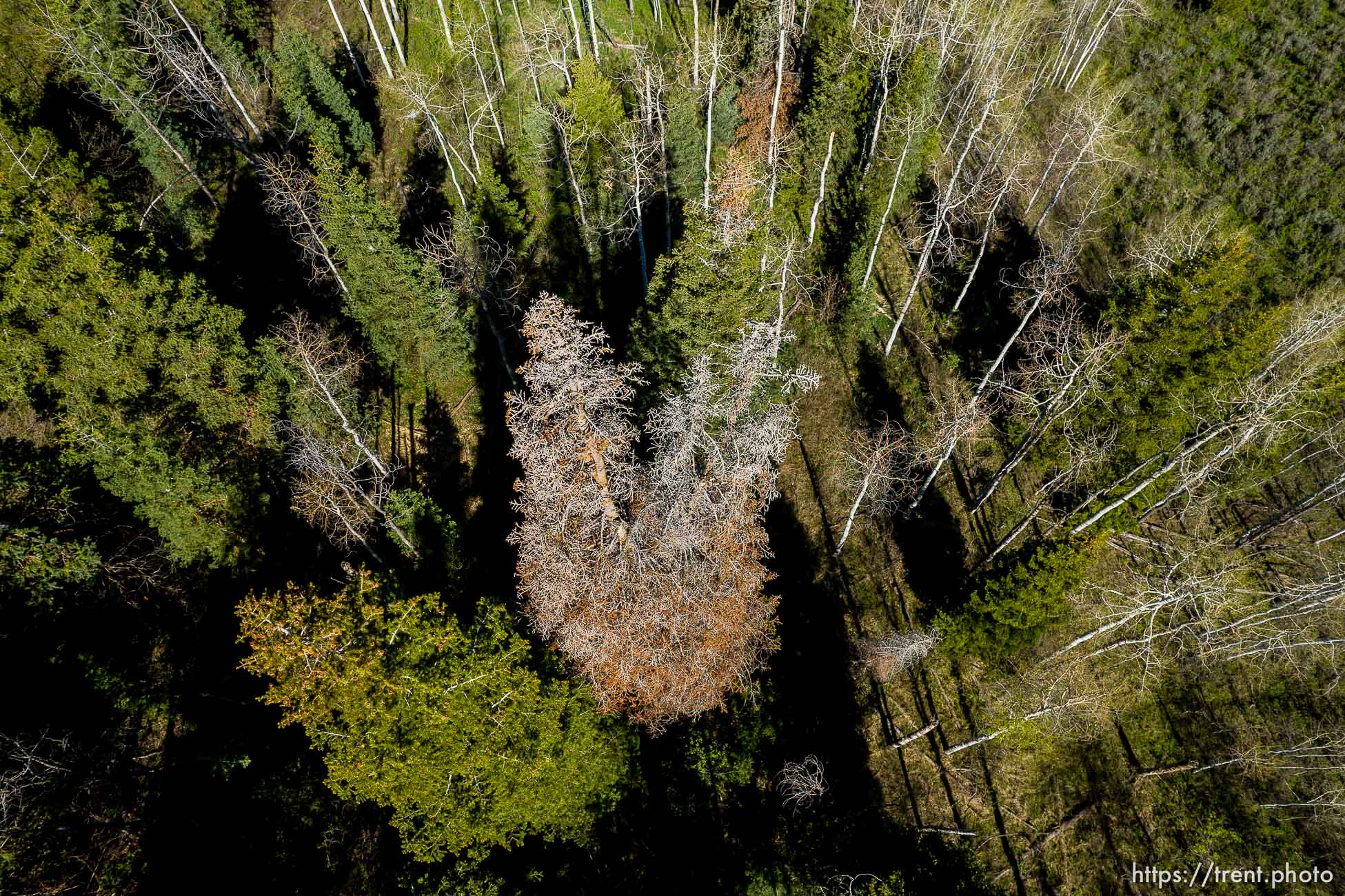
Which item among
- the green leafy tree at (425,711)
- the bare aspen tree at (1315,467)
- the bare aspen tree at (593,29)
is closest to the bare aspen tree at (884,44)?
the bare aspen tree at (593,29)

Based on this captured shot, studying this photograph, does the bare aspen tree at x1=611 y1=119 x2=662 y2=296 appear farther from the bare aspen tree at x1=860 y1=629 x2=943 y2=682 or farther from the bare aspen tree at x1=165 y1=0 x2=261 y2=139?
the bare aspen tree at x1=165 y1=0 x2=261 y2=139

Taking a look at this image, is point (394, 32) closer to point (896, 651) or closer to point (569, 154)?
point (569, 154)

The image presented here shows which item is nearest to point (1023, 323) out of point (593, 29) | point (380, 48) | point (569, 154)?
point (569, 154)

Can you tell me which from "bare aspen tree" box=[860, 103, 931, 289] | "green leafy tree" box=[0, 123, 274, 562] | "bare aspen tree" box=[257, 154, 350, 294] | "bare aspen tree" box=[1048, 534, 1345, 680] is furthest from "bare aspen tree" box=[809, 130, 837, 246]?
"green leafy tree" box=[0, 123, 274, 562]

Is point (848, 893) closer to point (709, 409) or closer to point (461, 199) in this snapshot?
point (709, 409)

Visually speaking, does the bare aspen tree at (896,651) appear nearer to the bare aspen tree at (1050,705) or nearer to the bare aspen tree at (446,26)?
the bare aspen tree at (1050,705)

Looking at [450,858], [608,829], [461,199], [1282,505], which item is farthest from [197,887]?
[1282,505]
